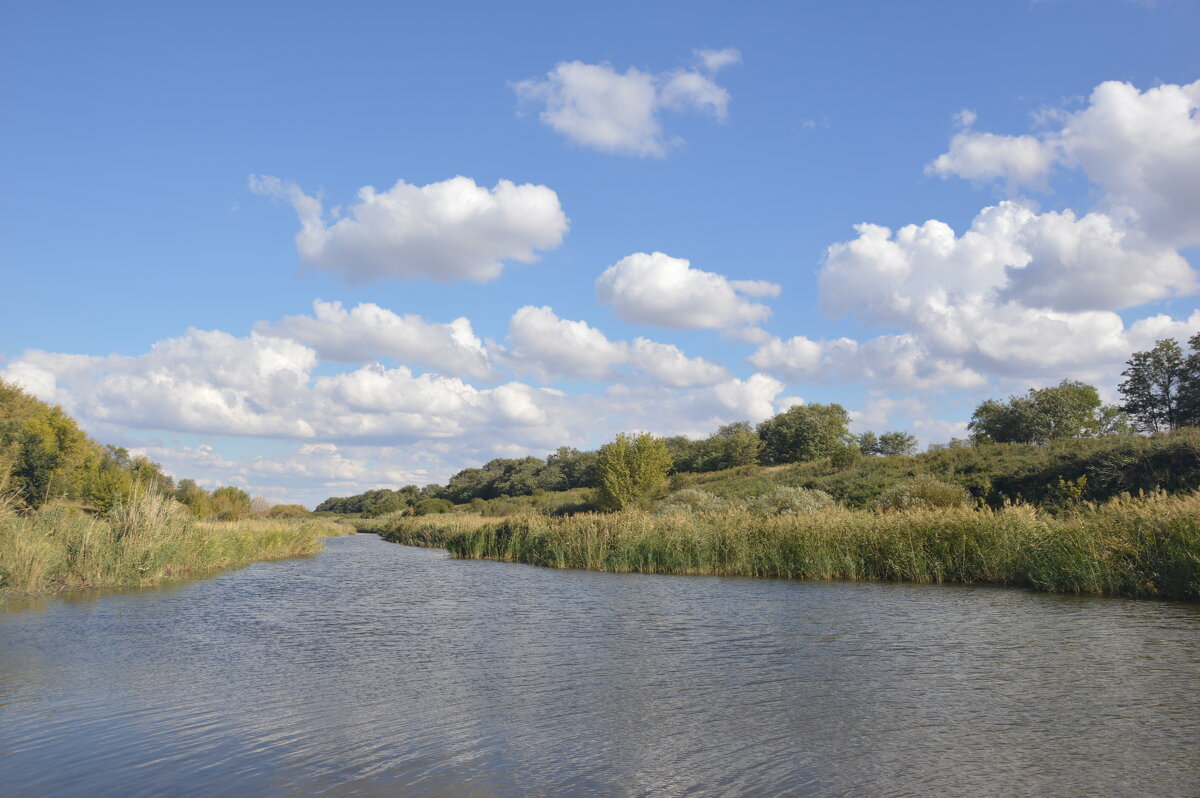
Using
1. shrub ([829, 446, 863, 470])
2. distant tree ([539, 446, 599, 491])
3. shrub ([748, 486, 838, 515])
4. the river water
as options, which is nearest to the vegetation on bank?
the river water

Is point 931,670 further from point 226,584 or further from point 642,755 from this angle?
point 226,584

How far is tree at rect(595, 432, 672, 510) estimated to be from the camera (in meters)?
59.8

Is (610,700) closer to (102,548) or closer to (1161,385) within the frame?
(102,548)

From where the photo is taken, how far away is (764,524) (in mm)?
28438

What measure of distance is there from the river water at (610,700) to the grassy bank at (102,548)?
2.97 metres

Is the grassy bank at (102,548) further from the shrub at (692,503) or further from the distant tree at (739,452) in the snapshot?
the distant tree at (739,452)

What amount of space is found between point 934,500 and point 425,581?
23078 mm

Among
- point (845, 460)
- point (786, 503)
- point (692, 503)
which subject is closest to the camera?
point (786, 503)

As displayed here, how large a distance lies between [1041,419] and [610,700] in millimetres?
62648

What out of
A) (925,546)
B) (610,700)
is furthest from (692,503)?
(610,700)

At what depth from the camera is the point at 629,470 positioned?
60.6 meters

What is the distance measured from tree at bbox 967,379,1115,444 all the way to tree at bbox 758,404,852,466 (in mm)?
14244

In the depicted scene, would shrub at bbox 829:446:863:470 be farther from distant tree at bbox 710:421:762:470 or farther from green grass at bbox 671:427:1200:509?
distant tree at bbox 710:421:762:470

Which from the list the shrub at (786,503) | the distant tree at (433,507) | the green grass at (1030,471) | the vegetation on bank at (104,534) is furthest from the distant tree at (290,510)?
the shrub at (786,503)
